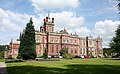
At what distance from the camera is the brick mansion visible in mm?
94250

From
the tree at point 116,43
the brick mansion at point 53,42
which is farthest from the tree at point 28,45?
the brick mansion at point 53,42

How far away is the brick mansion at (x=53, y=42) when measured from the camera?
94.2 m

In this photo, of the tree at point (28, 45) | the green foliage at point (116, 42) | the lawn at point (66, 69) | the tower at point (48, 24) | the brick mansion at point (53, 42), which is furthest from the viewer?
the tower at point (48, 24)

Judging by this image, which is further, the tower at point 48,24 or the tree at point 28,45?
the tower at point 48,24

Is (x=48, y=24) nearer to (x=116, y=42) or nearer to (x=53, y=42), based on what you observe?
(x=53, y=42)

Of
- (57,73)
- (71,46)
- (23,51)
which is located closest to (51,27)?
(71,46)

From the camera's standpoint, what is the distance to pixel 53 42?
97375mm

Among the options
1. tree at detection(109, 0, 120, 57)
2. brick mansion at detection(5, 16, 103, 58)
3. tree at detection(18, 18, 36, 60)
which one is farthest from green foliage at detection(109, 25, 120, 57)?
brick mansion at detection(5, 16, 103, 58)

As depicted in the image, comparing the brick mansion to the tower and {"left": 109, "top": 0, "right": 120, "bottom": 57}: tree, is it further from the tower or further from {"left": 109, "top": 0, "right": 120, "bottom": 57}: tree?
{"left": 109, "top": 0, "right": 120, "bottom": 57}: tree

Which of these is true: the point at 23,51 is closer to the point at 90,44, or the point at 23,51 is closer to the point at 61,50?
the point at 61,50

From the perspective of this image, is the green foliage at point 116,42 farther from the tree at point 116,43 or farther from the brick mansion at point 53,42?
the brick mansion at point 53,42

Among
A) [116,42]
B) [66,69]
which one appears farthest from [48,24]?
[66,69]

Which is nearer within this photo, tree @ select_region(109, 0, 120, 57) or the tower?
tree @ select_region(109, 0, 120, 57)

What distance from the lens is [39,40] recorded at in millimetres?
94688
